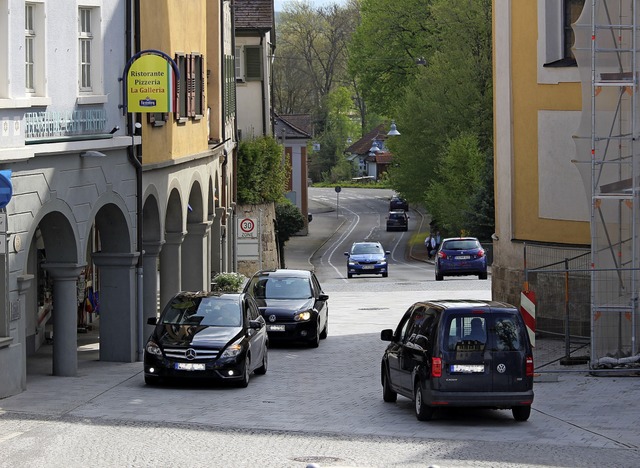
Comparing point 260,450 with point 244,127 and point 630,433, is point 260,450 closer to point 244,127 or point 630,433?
point 630,433

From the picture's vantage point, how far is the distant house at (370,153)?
14162cm

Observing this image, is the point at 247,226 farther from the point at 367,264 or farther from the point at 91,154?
the point at 91,154

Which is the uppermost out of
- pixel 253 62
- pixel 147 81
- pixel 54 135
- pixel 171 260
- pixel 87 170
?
pixel 253 62

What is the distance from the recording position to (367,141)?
148 metres

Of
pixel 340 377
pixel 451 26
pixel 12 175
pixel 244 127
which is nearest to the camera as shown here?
pixel 12 175

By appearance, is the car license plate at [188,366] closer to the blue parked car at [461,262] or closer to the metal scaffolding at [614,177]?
the metal scaffolding at [614,177]

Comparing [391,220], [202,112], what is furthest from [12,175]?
[391,220]

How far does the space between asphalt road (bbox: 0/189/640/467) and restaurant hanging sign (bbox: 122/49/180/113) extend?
4723mm

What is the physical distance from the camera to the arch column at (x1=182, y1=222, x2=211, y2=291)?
34.4m

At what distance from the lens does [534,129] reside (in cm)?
2838

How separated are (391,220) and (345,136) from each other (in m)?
44.3

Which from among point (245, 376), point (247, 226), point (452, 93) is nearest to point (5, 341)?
point (245, 376)

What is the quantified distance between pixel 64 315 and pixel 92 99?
377cm

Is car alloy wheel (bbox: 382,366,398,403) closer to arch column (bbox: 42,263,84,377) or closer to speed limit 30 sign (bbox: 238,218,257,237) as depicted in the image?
arch column (bbox: 42,263,84,377)
